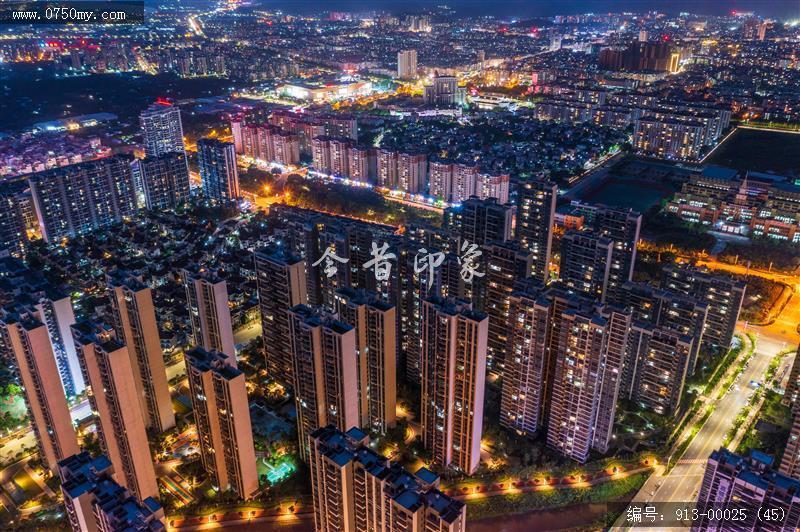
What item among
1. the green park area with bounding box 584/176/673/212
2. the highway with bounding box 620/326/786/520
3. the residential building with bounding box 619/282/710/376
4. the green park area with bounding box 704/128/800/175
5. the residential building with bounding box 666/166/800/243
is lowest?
the highway with bounding box 620/326/786/520

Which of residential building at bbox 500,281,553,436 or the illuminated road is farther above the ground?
residential building at bbox 500,281,553,436

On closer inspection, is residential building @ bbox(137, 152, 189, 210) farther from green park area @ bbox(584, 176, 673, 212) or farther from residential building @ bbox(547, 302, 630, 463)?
residential building @ bbox(547, 302, 630, 463)

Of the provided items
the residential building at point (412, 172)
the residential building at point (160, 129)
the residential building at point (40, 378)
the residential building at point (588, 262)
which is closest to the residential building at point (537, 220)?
the residential building at point (588, 262)

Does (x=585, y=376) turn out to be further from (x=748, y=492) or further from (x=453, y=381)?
(x=748, y=492)

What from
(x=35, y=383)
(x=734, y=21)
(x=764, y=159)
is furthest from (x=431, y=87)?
(x=734, y=21)

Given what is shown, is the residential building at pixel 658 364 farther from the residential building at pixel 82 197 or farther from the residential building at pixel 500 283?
the residential building at pixel 82 197

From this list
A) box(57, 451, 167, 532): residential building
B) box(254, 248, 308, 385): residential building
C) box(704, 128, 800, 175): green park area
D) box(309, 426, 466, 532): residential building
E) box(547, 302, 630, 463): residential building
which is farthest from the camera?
box(704, 128, 800, 175): green park area

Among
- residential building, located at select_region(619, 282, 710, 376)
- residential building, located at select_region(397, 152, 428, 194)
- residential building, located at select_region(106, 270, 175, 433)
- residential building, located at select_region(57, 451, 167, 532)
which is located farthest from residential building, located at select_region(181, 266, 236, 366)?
residential building, located at select_region(397, 152, 428, 194)

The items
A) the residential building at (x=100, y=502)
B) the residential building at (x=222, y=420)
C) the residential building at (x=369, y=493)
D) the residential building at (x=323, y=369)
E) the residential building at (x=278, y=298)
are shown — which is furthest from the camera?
the residential building at (x=278, y=298)

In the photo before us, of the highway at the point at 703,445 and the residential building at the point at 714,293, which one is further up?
the residential building at the point at 714,293

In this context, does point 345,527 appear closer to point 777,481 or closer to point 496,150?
point 777,481

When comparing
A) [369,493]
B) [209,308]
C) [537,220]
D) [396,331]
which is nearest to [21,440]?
[209,308]
